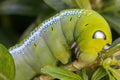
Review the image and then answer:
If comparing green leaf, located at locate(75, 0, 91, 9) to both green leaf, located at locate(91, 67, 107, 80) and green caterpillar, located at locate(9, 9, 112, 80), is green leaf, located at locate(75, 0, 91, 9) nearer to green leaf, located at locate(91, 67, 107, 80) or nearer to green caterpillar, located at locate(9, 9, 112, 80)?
green caterpillar, located at locate(9, 9, 112, 80)

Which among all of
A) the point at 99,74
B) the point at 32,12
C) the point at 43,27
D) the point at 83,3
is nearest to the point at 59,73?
the point at 99,74

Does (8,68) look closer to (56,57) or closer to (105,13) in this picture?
(56,57)

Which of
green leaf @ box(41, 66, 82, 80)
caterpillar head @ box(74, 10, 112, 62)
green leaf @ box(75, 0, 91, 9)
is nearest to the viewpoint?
green leaf @ box(41, 66, 82, 80)

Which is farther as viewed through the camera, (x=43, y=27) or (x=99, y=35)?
(x=43, y=27)

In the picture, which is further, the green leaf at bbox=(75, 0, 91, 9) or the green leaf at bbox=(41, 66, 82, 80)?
the green leaf at bbox=(75, 0, 91, 9)

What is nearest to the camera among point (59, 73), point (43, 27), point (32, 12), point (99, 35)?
point (59, 73)

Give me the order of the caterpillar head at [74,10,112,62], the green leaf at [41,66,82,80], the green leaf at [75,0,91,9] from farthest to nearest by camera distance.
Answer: the green leaf at [75,0,91,9]
the caterpillar head at [74,10,112,62]
the green leaf at [41,66,82,80]

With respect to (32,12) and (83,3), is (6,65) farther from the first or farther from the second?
(32,12)

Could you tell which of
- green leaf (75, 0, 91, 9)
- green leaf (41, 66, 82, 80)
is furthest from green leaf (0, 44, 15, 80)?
green leaf (75, 0, 91, 9)
